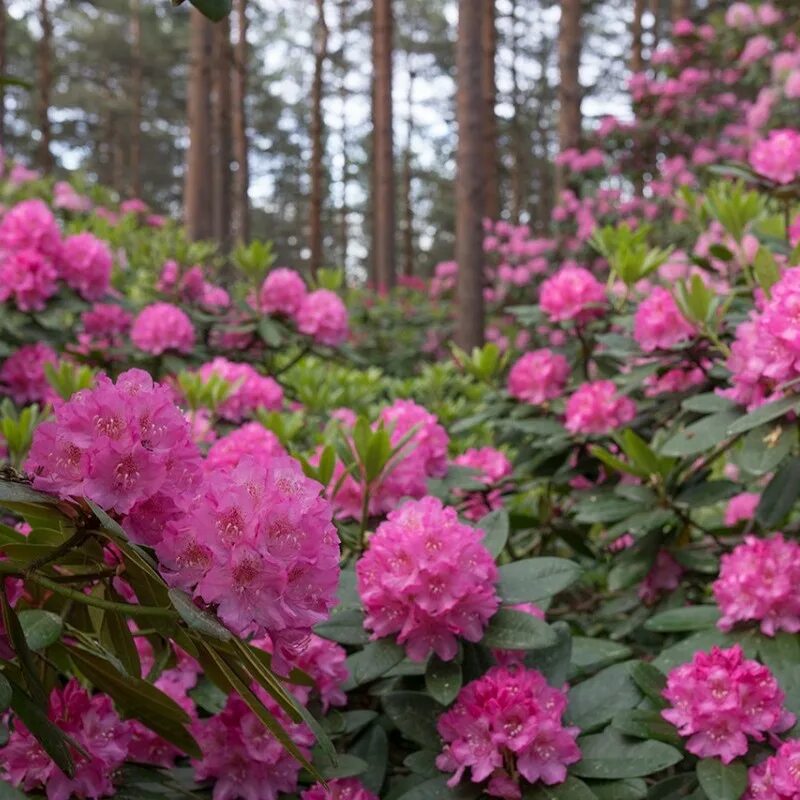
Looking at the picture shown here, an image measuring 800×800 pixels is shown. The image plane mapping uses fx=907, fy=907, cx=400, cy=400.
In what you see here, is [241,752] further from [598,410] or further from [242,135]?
[242,135]

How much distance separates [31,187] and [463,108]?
13.2ft

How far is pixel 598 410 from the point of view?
85.7 inches

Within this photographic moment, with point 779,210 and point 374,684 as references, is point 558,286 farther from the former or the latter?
point 374,684

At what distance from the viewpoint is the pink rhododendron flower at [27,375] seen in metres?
2.98

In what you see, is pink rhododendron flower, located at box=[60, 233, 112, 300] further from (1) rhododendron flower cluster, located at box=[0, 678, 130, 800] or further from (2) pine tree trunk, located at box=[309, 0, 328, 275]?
(2) pine tree trunk, located at box=[309, 0, 328, 275]

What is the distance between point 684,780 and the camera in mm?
1291

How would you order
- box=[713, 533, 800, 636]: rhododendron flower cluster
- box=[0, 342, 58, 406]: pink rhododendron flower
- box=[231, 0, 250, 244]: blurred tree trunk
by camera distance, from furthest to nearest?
box=[231, 0, 250, 244]: blurred tree trunk, box=[0, 342, 58, 406]: pink rhododendron flower, box=[713, 533, 800, 636]: rhododendron flower cluster

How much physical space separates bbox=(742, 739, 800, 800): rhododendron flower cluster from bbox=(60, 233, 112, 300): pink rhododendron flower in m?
2.58

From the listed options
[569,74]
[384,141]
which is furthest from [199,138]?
[569,74]

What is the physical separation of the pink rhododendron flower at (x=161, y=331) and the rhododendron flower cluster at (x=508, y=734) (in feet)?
7.17

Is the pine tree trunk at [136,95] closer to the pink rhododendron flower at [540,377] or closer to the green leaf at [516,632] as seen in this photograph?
the pink rhododendron flower at [540,377]

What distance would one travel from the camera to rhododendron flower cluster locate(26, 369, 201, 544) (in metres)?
0.79

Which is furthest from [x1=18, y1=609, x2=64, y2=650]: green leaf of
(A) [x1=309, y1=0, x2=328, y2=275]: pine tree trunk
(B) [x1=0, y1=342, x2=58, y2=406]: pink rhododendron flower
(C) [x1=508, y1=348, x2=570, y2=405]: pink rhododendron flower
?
(A) [x1=309, y1=0, x2=328, y2=275]: pine tree trunk

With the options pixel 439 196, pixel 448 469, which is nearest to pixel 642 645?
pixel 448 469
